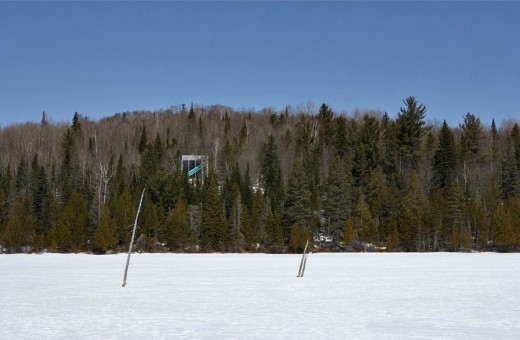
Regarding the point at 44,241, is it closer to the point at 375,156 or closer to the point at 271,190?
the point at 271,190

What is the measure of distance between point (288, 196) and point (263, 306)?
59.5 metres

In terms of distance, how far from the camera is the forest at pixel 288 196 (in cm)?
7925

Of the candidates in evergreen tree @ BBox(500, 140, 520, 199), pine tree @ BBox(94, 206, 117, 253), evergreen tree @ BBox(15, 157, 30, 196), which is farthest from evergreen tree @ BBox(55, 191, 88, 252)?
evergreen tree @ BBox(500, 140, 520, 199)

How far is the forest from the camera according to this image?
79.2 metres

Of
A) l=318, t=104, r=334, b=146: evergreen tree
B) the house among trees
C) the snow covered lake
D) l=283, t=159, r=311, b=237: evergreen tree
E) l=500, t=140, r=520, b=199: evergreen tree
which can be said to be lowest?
the snow covered lake

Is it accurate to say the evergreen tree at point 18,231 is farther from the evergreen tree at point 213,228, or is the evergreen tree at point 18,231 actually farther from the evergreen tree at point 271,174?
the evergreen tree at point 271,174

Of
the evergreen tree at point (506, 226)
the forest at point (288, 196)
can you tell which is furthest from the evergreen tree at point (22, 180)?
the evergreen tree at point (506, 226)

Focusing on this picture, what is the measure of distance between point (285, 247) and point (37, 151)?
68.6 m

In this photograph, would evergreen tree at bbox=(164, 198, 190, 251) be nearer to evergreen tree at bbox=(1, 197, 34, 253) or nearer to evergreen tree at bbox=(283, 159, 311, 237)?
evergreen tree at bbox=(283, 159, 311, 237)

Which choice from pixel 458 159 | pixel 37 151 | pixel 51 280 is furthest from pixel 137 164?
pixel 51 280

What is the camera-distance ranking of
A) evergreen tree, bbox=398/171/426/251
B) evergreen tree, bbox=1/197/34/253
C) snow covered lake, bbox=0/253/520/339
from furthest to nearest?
evergreen tree, bbox=398/171/426/251 → evergreen tree, bbox=1/197/34/253 → snow covered lake, bbox=0/253/520/339

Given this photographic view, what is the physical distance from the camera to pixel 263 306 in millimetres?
24016

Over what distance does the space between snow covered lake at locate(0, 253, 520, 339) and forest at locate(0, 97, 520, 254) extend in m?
40.2

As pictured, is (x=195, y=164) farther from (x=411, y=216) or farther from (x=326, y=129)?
(x=411, y=216)
